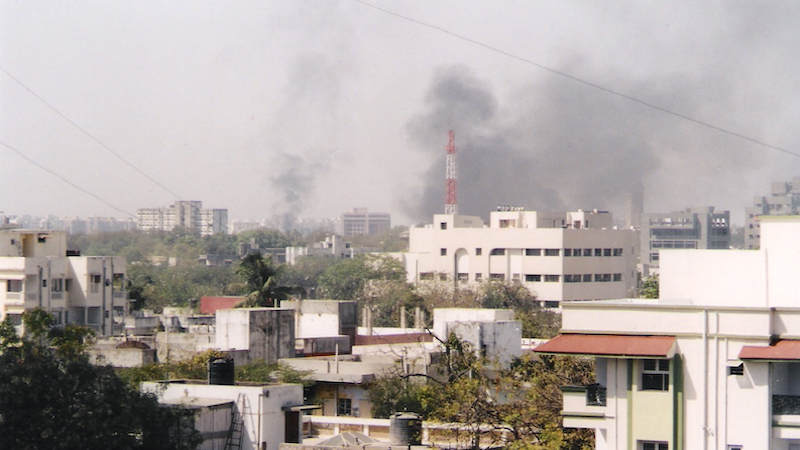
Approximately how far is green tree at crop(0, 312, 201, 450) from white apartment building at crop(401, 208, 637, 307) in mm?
71702

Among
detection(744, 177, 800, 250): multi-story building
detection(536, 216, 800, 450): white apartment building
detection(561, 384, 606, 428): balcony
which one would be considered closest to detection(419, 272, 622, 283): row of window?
detection(561, 384, 606, 428): balcony

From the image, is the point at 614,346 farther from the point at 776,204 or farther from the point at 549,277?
the point at 776,204

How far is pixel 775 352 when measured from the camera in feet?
51.8

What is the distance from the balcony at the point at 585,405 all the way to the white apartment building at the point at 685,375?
13 millimetres

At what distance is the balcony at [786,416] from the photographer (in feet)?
52.2

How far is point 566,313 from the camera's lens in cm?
1706

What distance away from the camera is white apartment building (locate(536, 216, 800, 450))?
16.0 m

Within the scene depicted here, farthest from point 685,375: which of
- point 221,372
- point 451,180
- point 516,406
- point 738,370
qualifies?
point 451,180

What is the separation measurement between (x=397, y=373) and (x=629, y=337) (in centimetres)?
Answer: 925

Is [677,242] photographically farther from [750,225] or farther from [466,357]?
[466,357]

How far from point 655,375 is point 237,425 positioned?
557 centimetres

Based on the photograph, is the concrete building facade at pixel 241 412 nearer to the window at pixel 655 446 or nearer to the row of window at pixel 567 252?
the window at pixel 655 446

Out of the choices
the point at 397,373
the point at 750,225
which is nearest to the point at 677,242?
the point at 750,225

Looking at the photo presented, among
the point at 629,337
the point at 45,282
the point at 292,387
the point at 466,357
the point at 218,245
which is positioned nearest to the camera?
the point at 629,337
